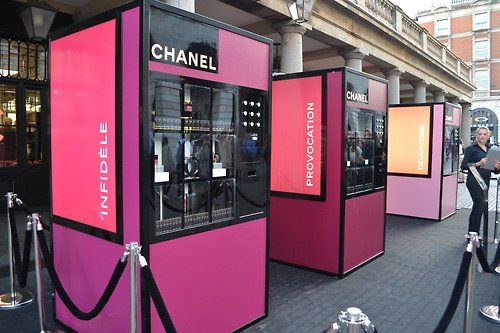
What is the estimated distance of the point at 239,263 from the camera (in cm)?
379

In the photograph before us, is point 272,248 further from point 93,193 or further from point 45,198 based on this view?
point 45,198

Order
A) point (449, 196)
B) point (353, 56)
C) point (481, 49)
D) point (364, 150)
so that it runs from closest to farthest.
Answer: point (364, 150), point (449, 196), point (353, 56), point (481, 49)

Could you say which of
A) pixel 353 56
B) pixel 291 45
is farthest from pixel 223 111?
pixel 353 56

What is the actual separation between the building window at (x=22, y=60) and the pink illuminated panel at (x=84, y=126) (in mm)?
5492

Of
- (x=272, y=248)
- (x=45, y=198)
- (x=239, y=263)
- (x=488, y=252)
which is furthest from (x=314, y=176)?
(x=45, y=198)

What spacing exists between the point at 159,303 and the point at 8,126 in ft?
24.8

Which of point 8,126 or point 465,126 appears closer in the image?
point 8,126

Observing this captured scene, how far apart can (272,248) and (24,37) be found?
22.7 feet

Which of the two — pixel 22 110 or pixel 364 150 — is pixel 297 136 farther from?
pixel 22 110

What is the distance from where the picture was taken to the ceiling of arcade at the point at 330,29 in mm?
8316

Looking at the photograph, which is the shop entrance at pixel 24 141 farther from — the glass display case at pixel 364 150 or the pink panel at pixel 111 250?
the glass display case at pixel 364 150

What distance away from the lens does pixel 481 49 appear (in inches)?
1686

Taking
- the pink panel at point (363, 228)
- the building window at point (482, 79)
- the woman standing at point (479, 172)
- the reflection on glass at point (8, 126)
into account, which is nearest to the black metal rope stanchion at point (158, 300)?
the pink panel at point (363, 228)

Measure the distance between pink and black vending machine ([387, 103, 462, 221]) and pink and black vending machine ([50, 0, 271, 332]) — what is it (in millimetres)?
6288
